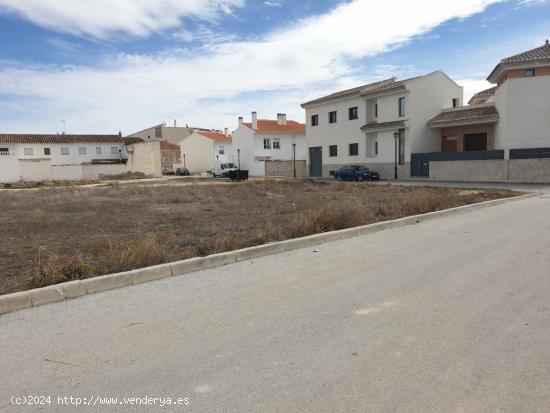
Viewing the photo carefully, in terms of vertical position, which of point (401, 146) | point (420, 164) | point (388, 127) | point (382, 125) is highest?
point (382, 125)

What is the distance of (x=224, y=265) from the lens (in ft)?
24.8

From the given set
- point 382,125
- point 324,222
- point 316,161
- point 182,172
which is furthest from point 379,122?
point 182,172

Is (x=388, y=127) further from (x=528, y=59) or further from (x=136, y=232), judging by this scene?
(x=136, y=232)

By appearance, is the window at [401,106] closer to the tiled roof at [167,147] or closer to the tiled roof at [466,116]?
the tiled roof at [466,116]

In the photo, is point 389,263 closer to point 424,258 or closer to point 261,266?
point 424,258

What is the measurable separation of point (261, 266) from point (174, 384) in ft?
13.1

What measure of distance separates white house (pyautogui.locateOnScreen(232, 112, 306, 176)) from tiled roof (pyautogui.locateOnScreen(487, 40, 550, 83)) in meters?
30.5

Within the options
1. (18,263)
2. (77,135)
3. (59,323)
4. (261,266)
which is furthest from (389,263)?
(77,135)

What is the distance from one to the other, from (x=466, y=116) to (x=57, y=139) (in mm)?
63967


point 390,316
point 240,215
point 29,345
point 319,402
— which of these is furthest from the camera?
point 240,215

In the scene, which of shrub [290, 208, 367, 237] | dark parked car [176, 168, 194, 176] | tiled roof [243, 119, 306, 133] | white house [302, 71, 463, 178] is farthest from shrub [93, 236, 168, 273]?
A: dark parked car [176, 168, 194, 176]

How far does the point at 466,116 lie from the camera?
37812 millimetres

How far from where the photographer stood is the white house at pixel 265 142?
204 feet

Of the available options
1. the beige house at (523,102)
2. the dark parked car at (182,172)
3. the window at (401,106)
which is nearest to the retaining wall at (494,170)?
the beige house at (523,102)
